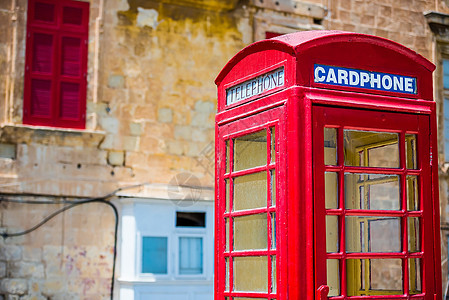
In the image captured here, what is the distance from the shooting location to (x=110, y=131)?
969 centimetres

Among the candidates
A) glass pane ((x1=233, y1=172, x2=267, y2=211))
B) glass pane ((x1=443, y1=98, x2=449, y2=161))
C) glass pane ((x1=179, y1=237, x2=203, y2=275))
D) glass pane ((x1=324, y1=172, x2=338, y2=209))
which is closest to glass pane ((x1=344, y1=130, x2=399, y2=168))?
glass pane ((x1=324, y1=172, x2=338, y2=209))

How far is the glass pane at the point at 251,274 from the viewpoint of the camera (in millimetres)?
4566

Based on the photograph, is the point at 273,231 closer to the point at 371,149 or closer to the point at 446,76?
the point at 371,149

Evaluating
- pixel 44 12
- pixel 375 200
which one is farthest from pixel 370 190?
pixel 44 12

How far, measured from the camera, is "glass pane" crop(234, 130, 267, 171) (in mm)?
4676

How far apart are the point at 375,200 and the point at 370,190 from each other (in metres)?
0.09

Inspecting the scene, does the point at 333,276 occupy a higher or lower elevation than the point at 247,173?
lower

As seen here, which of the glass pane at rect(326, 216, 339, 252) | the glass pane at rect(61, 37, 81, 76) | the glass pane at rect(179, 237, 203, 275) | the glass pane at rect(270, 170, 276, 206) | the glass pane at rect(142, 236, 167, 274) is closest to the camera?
the glass pane at rect(326, 216, 339, 252)

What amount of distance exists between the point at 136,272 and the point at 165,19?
3.48 metres

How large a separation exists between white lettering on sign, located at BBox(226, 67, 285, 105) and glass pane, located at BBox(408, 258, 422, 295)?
1.37 metres

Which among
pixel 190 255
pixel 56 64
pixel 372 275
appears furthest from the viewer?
pixel 190 255

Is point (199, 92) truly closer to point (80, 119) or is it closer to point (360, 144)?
point (80, 119)

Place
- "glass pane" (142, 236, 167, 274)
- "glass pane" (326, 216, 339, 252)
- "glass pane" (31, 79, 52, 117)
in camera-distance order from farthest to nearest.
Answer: "glass pane" (142, 236, 167, 274)
"glass pane" (31, 79, 52, 117)
"glass pane" (326, 216, 339, 252)

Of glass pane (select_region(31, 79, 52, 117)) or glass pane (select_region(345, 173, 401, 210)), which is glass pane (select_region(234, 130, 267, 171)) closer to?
glass pane (select_region(345, 173, 401, 210))
